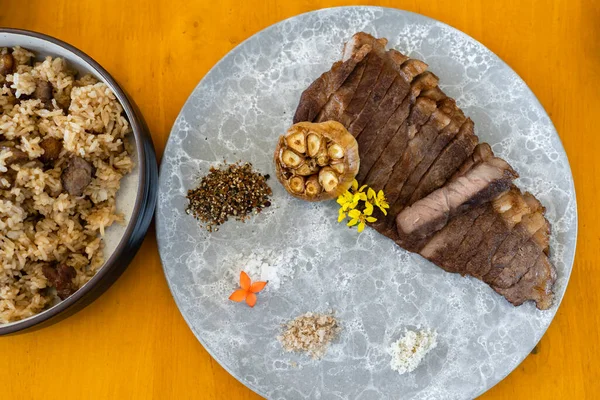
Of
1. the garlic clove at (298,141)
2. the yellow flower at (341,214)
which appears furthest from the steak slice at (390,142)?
the garlic clove at (298,141)

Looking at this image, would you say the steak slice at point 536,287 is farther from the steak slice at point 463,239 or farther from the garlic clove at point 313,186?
the garlic clove at point 313,186

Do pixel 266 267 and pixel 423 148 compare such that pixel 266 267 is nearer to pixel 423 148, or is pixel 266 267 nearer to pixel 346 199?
pixel 346 199

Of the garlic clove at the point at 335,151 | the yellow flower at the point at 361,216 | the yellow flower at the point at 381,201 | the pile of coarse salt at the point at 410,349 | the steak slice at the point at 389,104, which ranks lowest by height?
the pile of coarse salt at the point at 410,349

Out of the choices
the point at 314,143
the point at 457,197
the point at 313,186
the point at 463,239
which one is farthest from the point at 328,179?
the point at 463,239

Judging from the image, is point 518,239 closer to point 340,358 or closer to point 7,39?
point 340,358

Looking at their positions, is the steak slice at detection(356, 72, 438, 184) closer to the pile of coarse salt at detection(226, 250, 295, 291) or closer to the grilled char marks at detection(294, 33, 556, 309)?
the grilled char marks at detection(294, 33, 556, 309)

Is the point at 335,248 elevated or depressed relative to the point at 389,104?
depressed

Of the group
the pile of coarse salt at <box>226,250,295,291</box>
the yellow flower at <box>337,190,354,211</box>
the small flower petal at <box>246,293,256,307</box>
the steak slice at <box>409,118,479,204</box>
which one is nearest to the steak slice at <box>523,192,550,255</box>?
the steak slice at <box>409,118,479,204</box>
